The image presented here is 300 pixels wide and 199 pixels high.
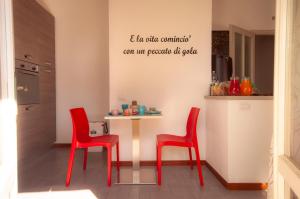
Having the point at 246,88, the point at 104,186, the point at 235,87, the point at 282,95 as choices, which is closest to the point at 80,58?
the point at 104,186

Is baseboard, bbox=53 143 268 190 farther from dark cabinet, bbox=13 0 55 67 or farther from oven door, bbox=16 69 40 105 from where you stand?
dark cabinet, bbox=13 0 55 67

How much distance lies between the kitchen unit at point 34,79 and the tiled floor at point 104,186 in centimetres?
46

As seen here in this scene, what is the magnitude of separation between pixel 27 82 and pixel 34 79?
0.76 feet

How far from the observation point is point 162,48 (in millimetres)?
3797

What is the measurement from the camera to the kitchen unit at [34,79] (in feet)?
11.6

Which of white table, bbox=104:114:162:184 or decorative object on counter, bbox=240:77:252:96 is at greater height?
decorative object on counter, bbox=240:77:252:96

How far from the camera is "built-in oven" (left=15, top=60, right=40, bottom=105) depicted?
3510 mm

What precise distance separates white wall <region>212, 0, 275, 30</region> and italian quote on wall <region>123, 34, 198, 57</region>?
4.76ft

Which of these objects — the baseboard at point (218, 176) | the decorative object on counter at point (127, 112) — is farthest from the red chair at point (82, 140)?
the baseboard at point (218, 176)

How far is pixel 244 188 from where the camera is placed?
2.84m

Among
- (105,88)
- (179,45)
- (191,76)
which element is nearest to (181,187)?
(191,76)

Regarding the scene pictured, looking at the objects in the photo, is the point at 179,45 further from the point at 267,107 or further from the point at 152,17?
the point at 267,107

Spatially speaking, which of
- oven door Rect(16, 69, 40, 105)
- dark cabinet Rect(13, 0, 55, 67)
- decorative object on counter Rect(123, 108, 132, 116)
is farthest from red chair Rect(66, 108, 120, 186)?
dark cabinet Rect(13, 0, 55, 67)

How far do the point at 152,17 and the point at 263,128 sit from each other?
6.63 feet
